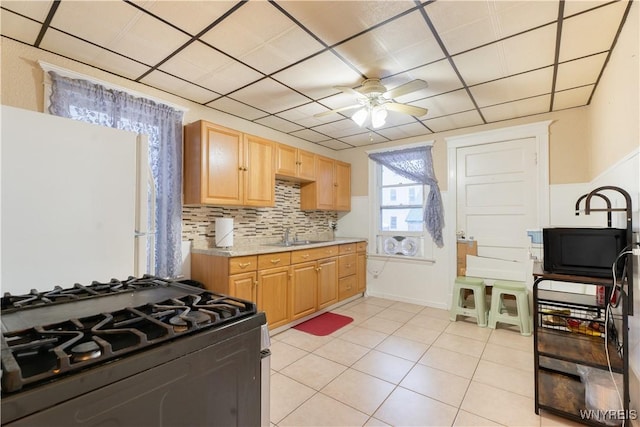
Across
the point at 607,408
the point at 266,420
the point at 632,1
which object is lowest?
the point at 607,408

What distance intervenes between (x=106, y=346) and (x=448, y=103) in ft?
10.6

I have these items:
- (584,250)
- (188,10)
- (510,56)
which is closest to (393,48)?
(510,56)

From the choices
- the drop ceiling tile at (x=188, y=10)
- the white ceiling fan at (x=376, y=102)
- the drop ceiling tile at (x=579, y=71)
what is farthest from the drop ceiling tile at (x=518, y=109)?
the drop ceiling tile at (x=188, y=10)

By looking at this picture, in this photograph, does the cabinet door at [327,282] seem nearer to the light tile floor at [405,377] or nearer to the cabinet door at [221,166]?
the light tile floor at [405,377]

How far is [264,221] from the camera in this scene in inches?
148

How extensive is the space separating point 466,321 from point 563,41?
2.82m

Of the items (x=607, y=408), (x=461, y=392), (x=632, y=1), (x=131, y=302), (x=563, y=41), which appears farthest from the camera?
(x=461, y=392)

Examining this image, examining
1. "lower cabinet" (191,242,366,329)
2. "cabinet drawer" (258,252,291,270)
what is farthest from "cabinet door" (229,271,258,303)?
"cabinet drawer" (258,252,291,270)

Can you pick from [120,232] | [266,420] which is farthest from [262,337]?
[120,232]

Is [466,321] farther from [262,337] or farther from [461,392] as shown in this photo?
[262,337]

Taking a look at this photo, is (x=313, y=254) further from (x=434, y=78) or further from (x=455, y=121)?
(x=455, y=121)

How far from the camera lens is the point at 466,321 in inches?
136

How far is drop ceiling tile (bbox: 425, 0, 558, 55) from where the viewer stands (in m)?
1.62

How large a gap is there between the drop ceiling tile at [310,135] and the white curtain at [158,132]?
61.6 inches
